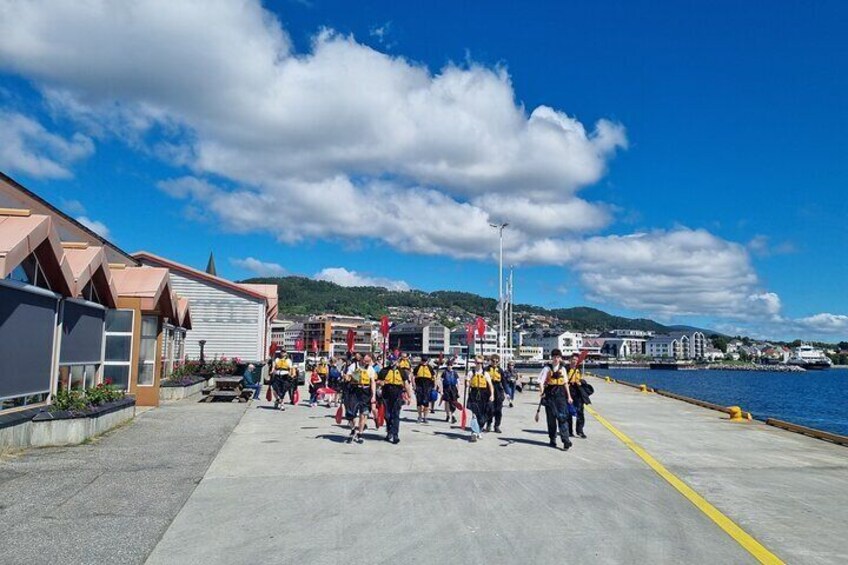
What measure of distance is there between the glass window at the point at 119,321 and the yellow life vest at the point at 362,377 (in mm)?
8530

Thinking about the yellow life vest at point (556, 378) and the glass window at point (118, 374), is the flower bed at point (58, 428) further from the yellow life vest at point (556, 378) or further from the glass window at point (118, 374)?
the yellow life vest at point (556, 378)

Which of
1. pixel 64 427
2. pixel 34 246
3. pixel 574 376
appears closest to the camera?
pixel 34 246

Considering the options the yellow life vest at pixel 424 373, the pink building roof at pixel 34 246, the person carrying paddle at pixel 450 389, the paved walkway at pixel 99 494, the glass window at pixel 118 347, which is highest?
the pink building roof at pixel 34 246

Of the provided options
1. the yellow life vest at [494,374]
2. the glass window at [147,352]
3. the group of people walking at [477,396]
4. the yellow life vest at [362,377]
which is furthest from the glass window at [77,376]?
the yellow life vest at [494,374]

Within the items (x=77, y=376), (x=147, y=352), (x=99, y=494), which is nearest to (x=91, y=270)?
(x=77, y=376)

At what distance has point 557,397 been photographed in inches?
519

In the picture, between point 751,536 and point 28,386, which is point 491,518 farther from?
point 28,386

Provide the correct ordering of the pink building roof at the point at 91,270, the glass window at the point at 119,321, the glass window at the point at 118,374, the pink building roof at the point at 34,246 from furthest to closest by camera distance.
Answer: the glass window at the point at 118,374 < the glass window at the point at 119,321 < the pink building roof at the point at 91,270 < the pink building roof at the point at 34,246

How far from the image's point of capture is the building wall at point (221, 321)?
39656mm

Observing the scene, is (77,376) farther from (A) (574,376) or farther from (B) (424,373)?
(A) (574,376)

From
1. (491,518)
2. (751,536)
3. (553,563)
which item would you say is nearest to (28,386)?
(491,518)

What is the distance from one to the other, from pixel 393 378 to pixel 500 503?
19.6ft

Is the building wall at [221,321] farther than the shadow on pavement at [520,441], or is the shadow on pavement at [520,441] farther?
the building wall at [221,321]

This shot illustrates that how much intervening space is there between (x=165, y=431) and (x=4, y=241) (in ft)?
19.4
